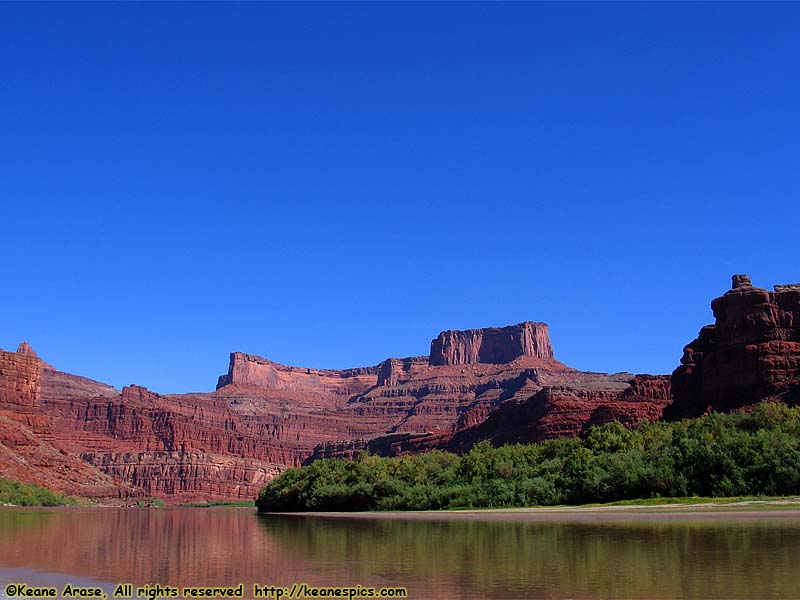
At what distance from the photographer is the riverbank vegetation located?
304ft

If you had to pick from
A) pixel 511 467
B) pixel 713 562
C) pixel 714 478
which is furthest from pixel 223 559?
pixel 511 467

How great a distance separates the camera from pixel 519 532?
1120 inches

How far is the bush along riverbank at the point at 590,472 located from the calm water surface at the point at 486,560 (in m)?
15.1

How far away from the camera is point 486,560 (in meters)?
19.7

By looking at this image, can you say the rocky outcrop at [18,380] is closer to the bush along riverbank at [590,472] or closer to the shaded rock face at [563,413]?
the shaded rock face at [563,413]

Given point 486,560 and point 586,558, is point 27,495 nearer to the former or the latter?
point 486,560

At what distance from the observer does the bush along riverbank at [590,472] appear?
143 feet

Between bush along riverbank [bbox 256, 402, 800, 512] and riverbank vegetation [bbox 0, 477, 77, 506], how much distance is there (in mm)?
32933

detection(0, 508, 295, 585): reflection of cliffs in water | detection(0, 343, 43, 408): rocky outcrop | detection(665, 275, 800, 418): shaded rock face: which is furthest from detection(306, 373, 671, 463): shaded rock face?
detection(0, 508, 295, 585): reflection of cliffs in water

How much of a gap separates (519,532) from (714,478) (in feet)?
63.6

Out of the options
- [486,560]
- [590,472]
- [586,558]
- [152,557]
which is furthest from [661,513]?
[152,557]

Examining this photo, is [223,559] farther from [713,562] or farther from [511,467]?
[511,467]

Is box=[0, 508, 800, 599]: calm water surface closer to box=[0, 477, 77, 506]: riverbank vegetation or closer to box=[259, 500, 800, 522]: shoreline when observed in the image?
box=[259, 500, 800, 522]: shoreline

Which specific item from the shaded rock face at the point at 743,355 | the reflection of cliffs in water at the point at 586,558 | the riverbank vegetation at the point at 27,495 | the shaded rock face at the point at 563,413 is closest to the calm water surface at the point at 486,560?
the reflection of cliffs in water at the point at 586,558
